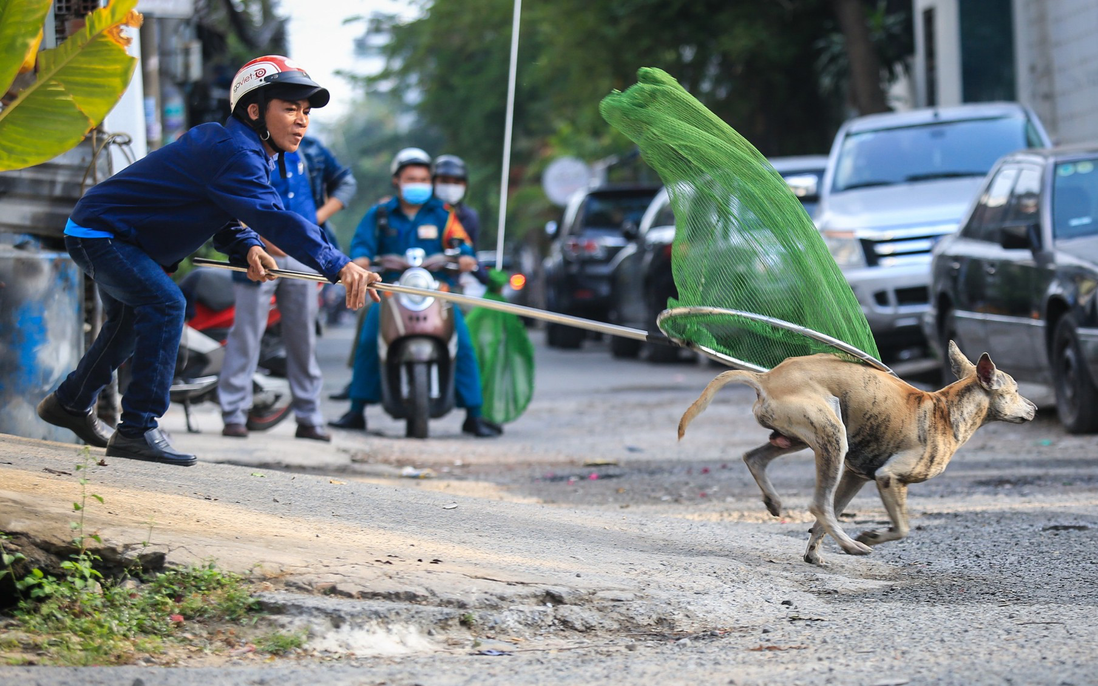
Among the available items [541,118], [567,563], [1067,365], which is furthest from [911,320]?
[541,118]

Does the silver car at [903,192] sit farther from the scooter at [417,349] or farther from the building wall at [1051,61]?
the building wall at [1051,61]

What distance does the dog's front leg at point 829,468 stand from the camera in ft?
15.0

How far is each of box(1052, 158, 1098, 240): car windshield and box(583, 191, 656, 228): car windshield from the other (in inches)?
417

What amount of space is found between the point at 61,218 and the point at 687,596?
4.12 metres

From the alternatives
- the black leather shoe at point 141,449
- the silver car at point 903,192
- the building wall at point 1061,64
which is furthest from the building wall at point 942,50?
the black leather shoe at point 141,449

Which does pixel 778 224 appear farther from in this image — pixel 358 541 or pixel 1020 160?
pixel 1020 160

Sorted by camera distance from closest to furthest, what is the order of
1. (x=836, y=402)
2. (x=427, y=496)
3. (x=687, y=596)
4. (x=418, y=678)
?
1. (x=418, y=678)
2. (x=687, y=596)
3. (x=836, y=402)
4. (x=427, y=496)

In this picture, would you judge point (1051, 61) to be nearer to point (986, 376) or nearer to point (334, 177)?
point (334, 177)

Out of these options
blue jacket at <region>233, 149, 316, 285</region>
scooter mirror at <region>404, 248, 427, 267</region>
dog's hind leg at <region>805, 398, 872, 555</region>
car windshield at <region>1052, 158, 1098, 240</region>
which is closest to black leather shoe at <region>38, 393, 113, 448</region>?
blue jacket at <region>233, 149, 316, 285</region>

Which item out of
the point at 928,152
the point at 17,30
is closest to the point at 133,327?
the point at 17,30

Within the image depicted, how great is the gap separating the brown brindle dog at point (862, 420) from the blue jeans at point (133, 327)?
2156 millimetres

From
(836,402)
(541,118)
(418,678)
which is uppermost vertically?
(541,118)

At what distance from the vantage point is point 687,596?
427cm

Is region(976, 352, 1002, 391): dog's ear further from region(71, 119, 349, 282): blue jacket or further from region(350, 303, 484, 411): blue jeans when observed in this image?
region(350, 303, 484, 411): blue jeans
